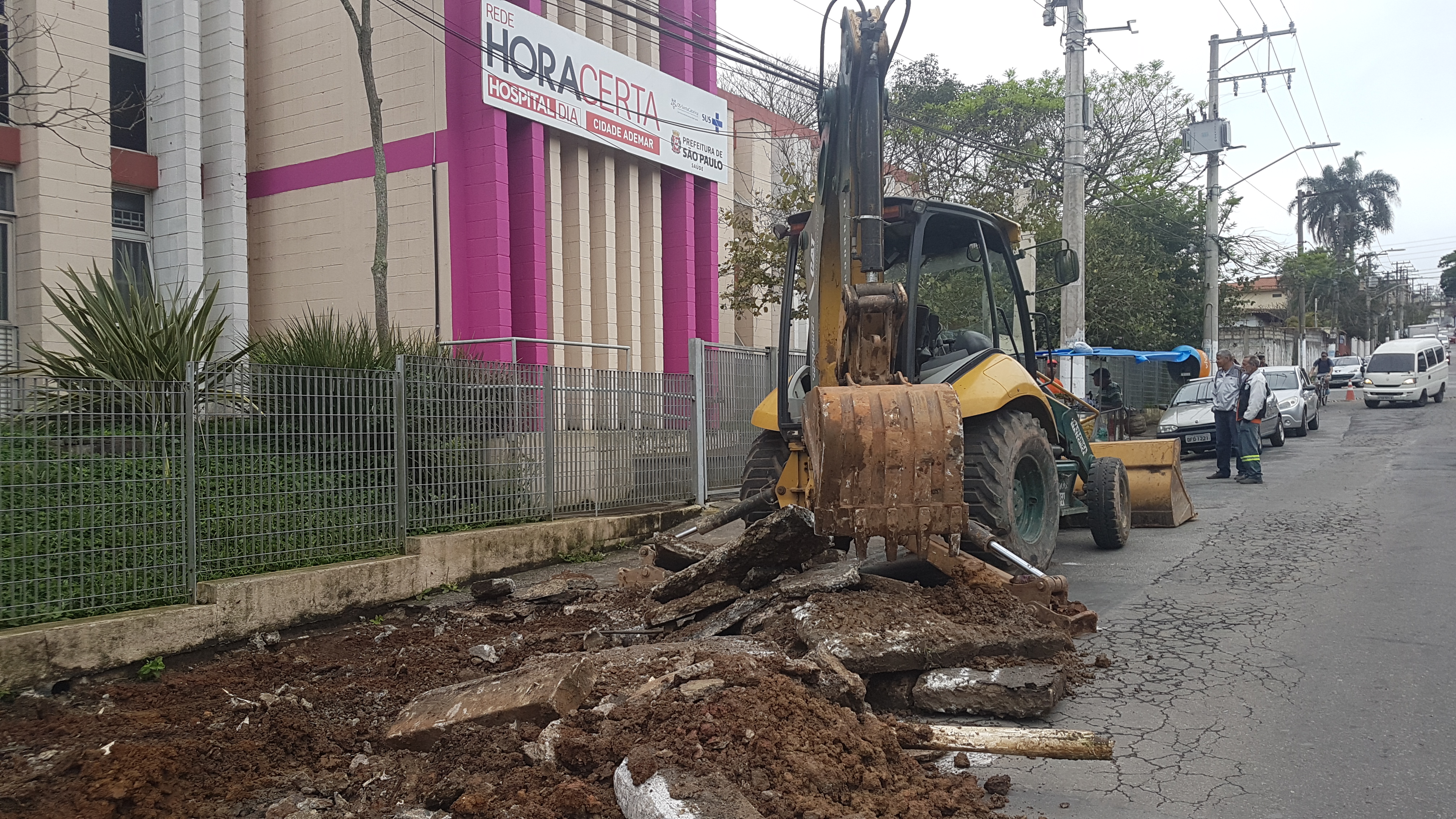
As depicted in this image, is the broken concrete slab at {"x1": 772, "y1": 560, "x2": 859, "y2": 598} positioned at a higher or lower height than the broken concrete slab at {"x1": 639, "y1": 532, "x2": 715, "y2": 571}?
higher

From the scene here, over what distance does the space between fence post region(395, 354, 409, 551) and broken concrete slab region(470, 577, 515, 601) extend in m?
0.85

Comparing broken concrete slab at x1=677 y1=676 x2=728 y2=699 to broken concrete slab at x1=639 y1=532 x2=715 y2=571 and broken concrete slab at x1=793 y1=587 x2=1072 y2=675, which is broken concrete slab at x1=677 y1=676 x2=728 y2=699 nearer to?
broken concrete slab at x1=793 y1=587 x2=1072 y2=675

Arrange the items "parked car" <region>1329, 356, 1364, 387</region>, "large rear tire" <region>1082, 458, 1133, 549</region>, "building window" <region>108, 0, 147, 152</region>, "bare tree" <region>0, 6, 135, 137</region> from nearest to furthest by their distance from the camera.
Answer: "large rear tire" <region>1082, 458, 1133, 549</region> < "bare tree" <region>0, 6, 135, 137</region> < "building window" <region>108, 0, 147, 152</region> < "parked car" <region>1329, 356, 1364, 387</region>

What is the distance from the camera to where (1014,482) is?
709 cm

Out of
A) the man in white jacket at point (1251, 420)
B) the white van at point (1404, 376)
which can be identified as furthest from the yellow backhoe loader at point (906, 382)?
the white van at point (1404, 376)

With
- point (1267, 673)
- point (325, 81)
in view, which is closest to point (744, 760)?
point (1267, 673)

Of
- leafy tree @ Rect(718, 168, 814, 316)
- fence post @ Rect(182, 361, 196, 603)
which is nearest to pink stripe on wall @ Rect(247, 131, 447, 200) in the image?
leafy tree @ Rect(718, 168, 814, 316)

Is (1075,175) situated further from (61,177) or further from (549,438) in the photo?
(61,177)

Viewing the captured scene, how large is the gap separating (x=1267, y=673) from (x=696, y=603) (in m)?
3.20

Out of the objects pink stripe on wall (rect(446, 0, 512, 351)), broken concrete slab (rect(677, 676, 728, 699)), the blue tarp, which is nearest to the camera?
broken concrete slab (rect(677, 676, 728, 699))

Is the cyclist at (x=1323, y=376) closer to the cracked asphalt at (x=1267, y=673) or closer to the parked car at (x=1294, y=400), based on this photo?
the parked car at (x=1294, y=400)

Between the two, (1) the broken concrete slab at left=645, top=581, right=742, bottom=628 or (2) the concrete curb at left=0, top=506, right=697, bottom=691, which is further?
(1) the broken concrete slab at left=645, top=581, right=742, bottom=628

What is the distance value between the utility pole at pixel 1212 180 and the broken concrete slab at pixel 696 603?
2482cm

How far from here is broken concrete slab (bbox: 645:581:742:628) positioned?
603cm
